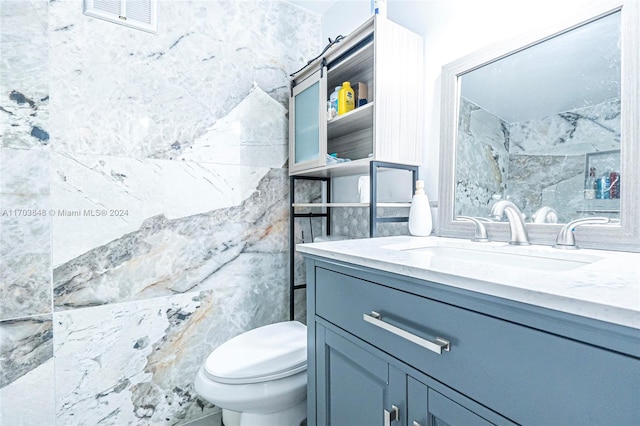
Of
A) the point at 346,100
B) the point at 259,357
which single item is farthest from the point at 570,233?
the point at 259,357

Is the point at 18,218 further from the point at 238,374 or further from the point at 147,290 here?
the point at 238,374

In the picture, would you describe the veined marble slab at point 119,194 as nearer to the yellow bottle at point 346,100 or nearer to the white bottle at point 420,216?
the yellow bottle at point 346,100

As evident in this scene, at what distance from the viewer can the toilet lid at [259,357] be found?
3.73 feet

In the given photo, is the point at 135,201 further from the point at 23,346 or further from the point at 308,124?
the point at 308,124

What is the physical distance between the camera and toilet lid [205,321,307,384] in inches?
44.8

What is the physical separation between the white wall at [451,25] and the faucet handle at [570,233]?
51 cm

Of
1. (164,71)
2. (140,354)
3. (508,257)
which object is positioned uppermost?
(164,71)

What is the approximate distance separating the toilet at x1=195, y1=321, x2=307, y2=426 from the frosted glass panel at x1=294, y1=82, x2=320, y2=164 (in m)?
0.94

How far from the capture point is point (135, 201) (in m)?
1.47

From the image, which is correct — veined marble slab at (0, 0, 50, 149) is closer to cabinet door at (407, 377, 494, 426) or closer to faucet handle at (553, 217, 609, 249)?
Result: cabinet door at (407, 377, 494, 426)

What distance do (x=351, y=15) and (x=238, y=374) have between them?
1881mm

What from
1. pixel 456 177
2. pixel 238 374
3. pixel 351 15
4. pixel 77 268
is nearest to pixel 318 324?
pixel 238 374

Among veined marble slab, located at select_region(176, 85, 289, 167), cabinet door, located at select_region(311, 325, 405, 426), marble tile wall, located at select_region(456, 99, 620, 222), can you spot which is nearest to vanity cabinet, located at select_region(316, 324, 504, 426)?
cabinet door, located at select_region(311, 325, 405, 426)

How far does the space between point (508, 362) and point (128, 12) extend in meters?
1.90
